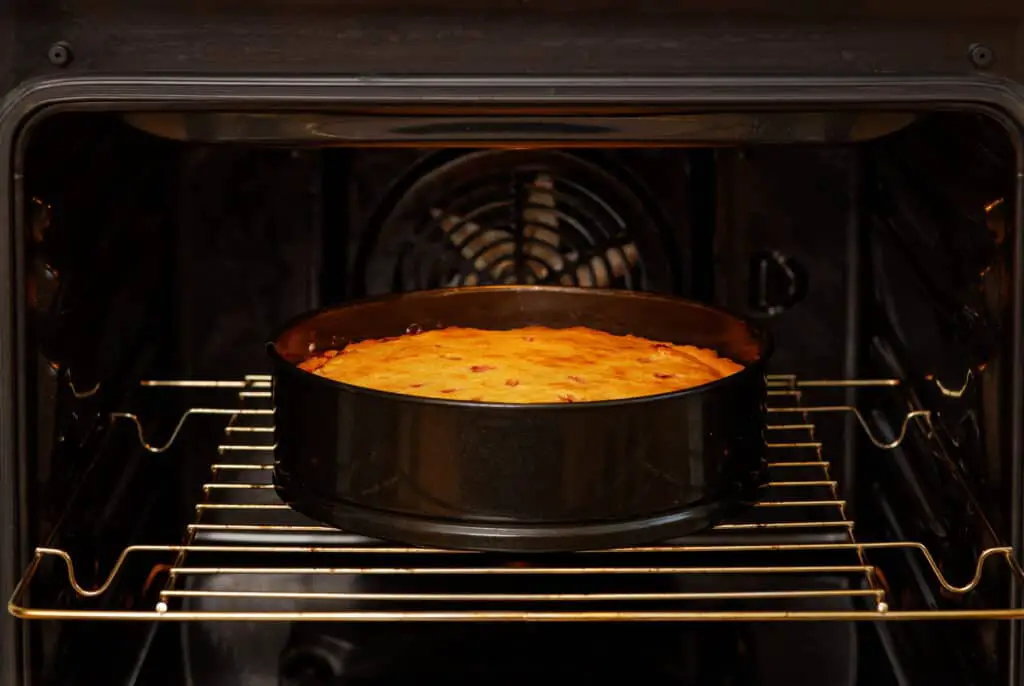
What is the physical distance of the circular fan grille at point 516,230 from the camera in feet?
4.91

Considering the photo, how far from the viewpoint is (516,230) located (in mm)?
1518

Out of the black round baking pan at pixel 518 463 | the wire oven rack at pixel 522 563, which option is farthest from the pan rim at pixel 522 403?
the wire oven rack at pixel 522 563

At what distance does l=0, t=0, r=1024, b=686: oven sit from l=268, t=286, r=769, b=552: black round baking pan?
0.07 metres

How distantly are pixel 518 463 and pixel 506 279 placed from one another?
1.64 feet

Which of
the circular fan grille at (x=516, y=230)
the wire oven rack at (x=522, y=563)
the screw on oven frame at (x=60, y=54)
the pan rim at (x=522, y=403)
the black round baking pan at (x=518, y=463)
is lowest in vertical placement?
the wire oven rack at (x=522, y=563)

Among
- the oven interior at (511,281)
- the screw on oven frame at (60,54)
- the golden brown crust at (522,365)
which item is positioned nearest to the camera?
the screw on oven frame at (60,54)

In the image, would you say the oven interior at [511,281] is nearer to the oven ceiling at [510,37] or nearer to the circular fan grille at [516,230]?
the circular fan grille at [516,230]

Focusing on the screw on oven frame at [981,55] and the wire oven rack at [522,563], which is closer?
the screw on oven frame at [981,55]

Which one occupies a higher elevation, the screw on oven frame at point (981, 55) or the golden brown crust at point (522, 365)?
the screw on oven frame at point (981, 55)

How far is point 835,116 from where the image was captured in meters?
1.08

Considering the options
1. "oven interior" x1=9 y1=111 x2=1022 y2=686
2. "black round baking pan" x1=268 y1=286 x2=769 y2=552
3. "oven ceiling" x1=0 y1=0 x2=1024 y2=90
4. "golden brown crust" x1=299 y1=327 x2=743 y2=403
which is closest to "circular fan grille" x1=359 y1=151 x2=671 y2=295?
"oven interior" x1=9 y1=111 x2=1022 y2=686

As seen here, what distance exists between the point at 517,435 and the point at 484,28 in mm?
309

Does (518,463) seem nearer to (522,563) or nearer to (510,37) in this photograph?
(510,37)

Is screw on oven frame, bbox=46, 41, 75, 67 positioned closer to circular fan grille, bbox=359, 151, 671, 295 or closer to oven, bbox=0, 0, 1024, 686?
oven, bbox=0, 0, 1024, 686
